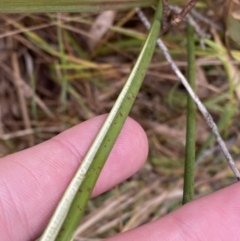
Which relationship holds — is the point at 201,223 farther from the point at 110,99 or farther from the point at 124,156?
the point at 110,99

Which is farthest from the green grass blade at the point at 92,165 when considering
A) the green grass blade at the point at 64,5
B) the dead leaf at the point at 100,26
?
the dead leaf at the point at 100,26

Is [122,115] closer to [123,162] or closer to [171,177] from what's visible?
[123,162]

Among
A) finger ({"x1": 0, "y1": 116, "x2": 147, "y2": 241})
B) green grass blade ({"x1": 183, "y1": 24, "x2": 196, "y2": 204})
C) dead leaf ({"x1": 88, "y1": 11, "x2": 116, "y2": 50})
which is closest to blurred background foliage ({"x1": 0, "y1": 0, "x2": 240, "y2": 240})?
dead leaf ({"x1": 88, "y1": 11, "x2": 116, "y2": 50})

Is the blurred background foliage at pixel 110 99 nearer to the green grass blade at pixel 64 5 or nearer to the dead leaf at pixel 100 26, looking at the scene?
the dead leaf at pixel 100 26

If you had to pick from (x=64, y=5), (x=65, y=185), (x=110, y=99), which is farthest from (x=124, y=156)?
→ (x=110, y=99)

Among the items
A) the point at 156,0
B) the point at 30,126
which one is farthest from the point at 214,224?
the point at 30,126

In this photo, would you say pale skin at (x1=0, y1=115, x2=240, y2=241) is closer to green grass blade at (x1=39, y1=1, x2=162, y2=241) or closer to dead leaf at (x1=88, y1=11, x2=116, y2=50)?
green grass blade at (x1=39, y1=1, x2=162, y2=241)
